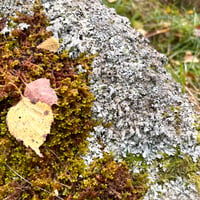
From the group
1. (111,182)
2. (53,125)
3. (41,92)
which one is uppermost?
(41,92)

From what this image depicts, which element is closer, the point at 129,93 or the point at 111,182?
the point at 111,182

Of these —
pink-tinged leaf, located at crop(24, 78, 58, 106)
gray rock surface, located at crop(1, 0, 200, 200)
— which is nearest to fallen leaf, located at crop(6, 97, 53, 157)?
pink-tinged leaf, located at crop(24, 78, 58, 106)

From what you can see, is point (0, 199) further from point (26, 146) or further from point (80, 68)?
point (80, 68)

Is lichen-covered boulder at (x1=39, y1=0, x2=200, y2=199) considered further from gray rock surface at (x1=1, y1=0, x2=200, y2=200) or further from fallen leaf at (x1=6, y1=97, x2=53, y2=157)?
fallen leaf at (x1=6, y1=97, x2=53, y2=157)

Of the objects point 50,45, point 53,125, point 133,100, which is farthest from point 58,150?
point 50,45

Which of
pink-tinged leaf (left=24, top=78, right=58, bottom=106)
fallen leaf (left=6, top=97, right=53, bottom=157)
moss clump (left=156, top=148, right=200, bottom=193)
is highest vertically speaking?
pink-tinged leaf (left=24, top=78, right=58, bottom=106)

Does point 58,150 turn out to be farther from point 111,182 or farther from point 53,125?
point 111,182

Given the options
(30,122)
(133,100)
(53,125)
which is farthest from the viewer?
(133,100)

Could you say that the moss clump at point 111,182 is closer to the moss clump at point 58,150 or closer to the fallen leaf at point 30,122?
the moss clump at point 58,150
